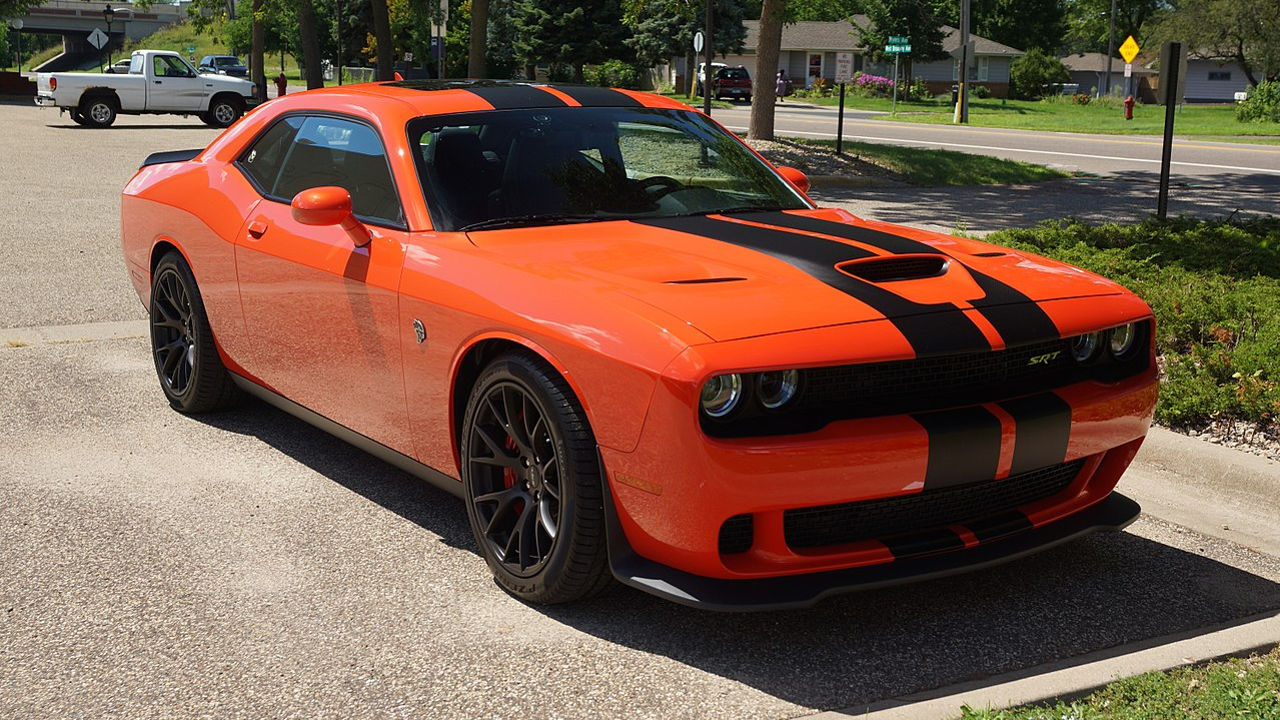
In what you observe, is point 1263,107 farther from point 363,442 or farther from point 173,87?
point 363,442

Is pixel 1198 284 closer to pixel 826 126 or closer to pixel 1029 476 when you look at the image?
pixel 1029 476

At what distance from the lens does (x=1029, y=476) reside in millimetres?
3941

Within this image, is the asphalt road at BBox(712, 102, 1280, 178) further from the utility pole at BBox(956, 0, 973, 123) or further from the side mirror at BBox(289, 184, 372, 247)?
the side mirror at BBox(289, 184, 372, 247)

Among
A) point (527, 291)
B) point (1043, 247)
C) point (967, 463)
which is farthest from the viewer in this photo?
point (1043, 247)

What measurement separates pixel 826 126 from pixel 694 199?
30.9m

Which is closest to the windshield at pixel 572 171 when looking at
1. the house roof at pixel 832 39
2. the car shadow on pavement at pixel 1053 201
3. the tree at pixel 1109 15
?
the car shadow on pavement at pixel 1053 201

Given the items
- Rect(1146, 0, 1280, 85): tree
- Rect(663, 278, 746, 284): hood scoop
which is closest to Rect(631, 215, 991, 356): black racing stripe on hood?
Rect(663, 278, 746, 284): hood scoop

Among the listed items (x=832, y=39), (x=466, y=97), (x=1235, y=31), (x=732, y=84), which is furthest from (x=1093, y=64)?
(x=466, y=97)

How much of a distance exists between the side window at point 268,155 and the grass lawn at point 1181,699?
11.8ft

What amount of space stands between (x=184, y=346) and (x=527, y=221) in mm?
2303

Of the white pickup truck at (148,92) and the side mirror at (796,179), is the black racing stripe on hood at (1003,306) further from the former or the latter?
the white pickup truck at (148,92)

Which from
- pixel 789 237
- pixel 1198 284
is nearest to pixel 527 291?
pixel 789 237

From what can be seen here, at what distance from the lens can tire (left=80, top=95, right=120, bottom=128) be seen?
29.7m

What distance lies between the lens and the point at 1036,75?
241 ft
